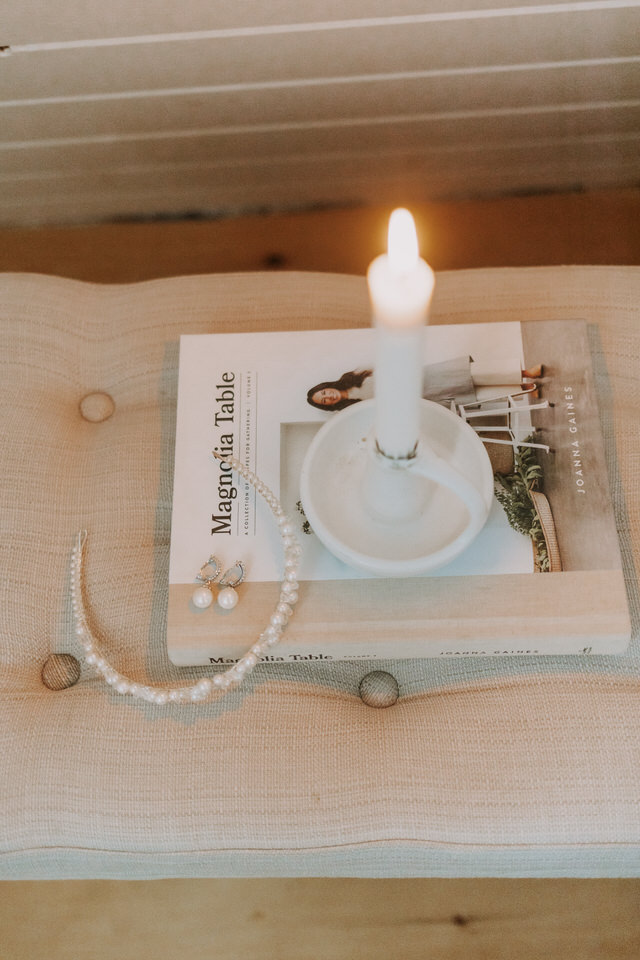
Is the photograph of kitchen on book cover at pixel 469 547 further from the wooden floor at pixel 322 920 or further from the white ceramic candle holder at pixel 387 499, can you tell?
the wooden floor at pixel 322 920

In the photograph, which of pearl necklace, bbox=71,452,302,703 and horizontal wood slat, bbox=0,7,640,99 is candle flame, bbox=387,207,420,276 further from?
horizontal wood slat, bbox=0,7,640,99

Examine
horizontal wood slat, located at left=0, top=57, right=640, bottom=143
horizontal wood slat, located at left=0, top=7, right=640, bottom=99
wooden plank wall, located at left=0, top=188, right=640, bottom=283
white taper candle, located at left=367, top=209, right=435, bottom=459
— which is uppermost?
wooden plank wall, located at left=0, top=188, right=640, bottom=283

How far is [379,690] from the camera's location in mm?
534

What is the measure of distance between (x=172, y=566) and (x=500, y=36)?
59 cm

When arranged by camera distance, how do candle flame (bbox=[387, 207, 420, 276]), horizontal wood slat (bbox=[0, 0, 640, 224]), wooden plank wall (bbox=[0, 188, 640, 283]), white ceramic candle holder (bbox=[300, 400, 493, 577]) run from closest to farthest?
1. candle flame (bbox=[387, 207, 420, 276])
2. white ceramic candle holder (bbox=[300, 400, 493, 577])
3. horizontal wood slat (bbox=[0, 0, 640, 224])
4. wooden plank wall (bbox=[0, 188, 640, 283])

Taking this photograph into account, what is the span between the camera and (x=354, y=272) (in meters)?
1.00

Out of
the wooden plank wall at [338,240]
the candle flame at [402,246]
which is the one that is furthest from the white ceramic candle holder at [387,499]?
the wooden plank wall at [338,240]

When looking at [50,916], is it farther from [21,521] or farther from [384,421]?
[384,421]

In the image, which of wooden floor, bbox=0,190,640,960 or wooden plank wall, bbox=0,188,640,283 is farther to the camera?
wooden plank wall, bbox=0,188,640,283

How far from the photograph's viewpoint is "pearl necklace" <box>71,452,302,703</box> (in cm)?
50

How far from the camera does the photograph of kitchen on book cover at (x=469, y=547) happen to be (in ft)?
1.67

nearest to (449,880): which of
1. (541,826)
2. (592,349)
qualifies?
(541,826)

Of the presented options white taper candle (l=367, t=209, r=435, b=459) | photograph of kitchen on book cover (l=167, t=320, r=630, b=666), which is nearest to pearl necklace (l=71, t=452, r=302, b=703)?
photograph of kitchen on book cover (l=167, t=320, r=630, b=666)

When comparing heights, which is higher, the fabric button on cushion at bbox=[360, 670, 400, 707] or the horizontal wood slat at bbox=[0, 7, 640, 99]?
the horizontal wood slat at bbox=[0, 7, 640, 99]
